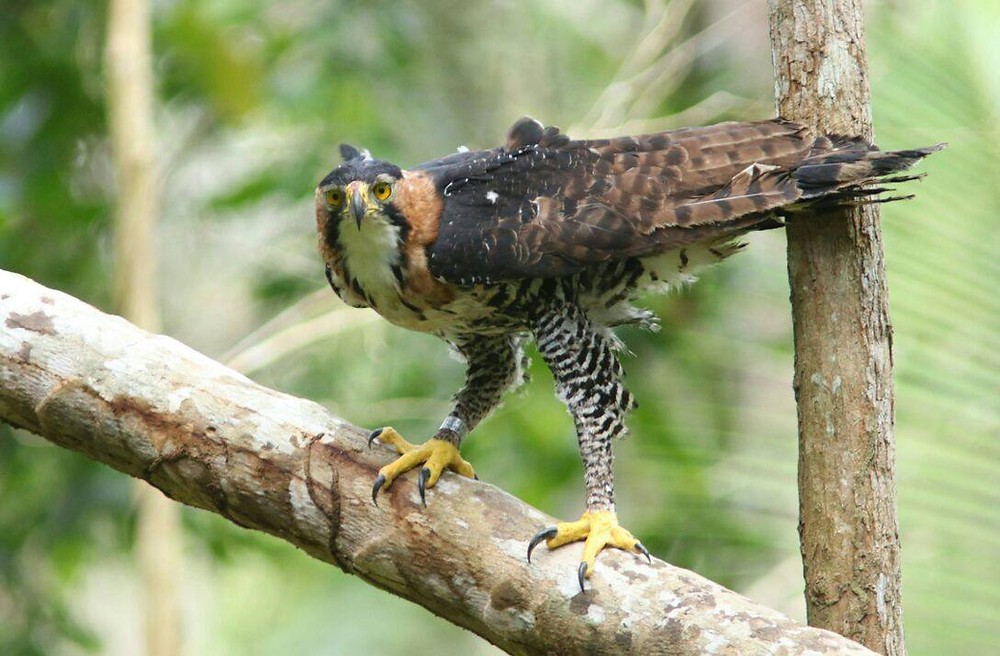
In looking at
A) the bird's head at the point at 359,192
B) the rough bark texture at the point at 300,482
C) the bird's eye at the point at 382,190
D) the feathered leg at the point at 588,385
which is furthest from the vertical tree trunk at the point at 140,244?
the feathered leg at the point at 588,385

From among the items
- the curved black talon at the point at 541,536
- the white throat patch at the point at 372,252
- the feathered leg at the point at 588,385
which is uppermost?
the white throat patch at the point at 372,252

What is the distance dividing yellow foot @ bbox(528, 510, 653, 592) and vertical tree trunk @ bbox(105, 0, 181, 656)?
8.15ft

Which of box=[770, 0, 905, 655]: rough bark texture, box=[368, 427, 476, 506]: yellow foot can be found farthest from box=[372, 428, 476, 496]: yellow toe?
box=[770, 0, 905, 655]: rough bark texture

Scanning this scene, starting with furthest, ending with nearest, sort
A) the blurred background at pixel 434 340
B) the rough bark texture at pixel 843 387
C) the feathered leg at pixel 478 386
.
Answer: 1. the blurred background at pixel 434 340
2. the feathered leg at pixel 478 386
3. the rough bark texture at pixel 843 387

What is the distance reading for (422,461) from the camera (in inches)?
145

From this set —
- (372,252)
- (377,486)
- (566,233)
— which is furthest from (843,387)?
(372,252)

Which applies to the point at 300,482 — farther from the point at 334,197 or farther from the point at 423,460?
the point at 334,197

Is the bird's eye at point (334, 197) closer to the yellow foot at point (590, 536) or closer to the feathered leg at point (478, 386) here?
the feathered leg at point (478, 386)

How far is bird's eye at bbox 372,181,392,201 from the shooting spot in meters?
3.69

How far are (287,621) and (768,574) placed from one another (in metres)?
4.41

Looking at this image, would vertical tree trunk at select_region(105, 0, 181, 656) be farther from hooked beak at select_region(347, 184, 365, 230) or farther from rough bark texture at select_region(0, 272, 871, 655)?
hooked beak at select_region(347, 184, 365, 230)

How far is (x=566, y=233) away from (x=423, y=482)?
3.06 ft

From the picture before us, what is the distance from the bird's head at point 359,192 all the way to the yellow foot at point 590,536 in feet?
3.88

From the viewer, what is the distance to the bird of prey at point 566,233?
3.51m
